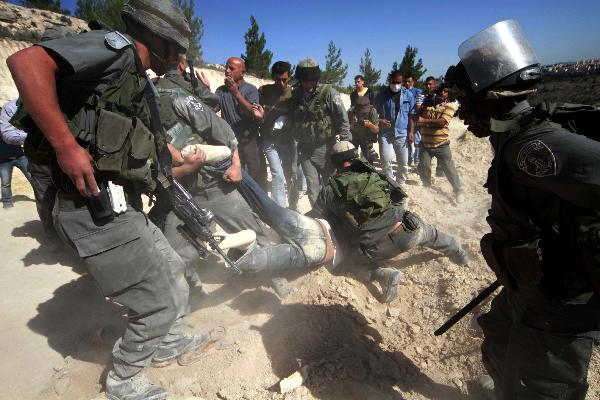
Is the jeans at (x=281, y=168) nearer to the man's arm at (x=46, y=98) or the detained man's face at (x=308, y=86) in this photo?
the detained man's face at (x=308, y=86)

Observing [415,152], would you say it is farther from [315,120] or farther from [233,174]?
[233,174]

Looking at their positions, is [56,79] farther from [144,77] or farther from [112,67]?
[144,77]

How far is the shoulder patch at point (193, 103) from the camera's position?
264 centimetres

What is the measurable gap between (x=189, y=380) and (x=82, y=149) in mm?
1549

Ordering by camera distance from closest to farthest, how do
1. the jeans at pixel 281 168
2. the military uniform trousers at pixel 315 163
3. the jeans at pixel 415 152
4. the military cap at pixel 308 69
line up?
the military cap at pixel 308 69 < the military uniform trousers at pixel 315 163 < the jeans at pixel 281 168 < the jeans at pixel 415 152

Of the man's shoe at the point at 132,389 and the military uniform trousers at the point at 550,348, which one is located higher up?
the military uniform trousers at the point at 550,348

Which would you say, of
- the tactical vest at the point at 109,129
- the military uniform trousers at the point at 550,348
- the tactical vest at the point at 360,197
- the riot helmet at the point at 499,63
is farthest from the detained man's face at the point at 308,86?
the military uniform trousers at the point at 550,348

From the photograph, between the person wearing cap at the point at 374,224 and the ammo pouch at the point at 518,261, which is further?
the person wearing cap at the point at 374,224

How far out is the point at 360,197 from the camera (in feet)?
9.63

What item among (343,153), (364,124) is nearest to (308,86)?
(343,153)

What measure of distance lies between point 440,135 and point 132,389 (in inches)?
210

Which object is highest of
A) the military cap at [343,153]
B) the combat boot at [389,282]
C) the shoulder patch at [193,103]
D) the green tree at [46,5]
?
the green tree at [46,5]

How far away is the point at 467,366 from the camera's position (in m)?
2.25

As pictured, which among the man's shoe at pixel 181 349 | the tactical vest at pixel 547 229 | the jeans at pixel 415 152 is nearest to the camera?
the tactical vest at pixel 547 229
